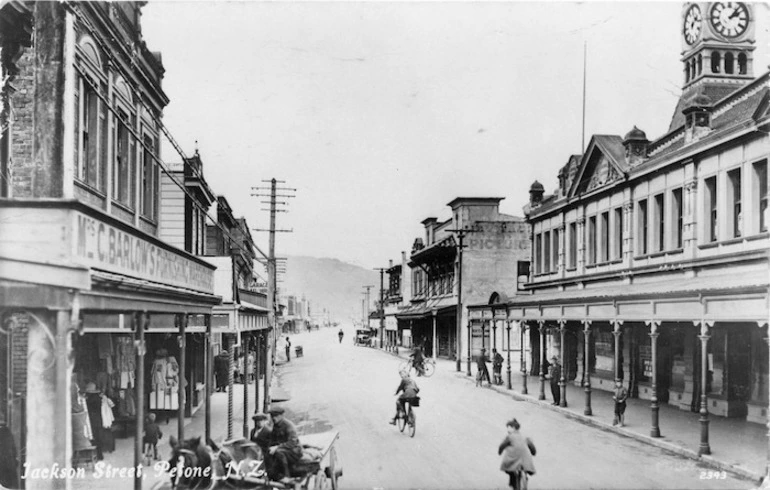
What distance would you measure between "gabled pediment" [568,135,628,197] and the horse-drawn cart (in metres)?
17.1

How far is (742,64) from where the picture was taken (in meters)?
25.7

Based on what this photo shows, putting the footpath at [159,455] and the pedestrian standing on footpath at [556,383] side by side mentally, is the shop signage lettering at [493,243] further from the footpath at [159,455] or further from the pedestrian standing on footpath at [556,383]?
the footpath at [159,455]

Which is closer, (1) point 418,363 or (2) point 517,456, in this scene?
(2) point 517,456

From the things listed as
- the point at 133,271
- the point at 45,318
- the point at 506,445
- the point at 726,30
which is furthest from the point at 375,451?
the point at 726,30

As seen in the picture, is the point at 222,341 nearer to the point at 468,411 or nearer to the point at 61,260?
the point at 468,411

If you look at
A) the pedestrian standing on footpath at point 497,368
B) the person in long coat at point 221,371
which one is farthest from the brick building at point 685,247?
the person in long coat at point 221,371

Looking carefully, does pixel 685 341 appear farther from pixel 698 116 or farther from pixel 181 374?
pixel 181 374

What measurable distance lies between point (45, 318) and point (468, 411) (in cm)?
1653

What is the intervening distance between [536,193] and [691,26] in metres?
12.3

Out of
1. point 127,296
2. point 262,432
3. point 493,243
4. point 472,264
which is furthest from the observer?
point 493,243

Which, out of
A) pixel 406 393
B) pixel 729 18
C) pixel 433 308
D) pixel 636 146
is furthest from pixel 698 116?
pixel 433 308

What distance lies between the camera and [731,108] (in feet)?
69.9

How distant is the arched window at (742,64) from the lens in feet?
83.8

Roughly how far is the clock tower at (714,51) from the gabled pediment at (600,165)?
107 inches
